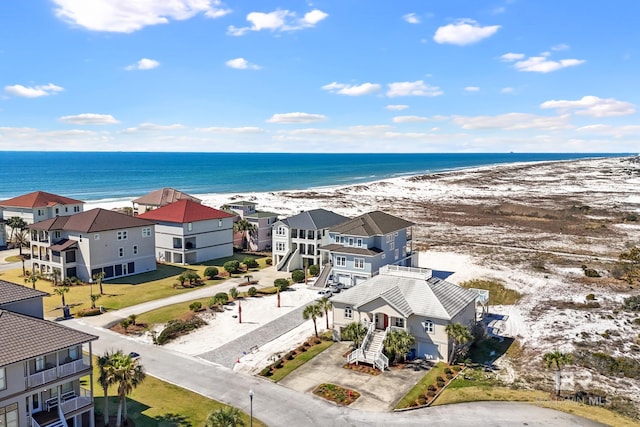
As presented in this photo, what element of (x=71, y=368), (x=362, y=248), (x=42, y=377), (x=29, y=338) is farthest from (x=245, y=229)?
(x=29, y=338)

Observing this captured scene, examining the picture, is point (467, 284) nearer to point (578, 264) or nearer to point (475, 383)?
point (578, 264)

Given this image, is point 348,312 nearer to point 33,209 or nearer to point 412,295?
point 412,295

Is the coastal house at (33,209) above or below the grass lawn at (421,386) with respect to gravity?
above

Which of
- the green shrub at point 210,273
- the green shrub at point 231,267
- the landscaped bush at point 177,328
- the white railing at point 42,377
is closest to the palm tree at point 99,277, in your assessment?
the green shrub at point 210,273

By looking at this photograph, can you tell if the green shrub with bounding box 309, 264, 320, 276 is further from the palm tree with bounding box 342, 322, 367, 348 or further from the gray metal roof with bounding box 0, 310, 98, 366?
the gray metal roof with bounding box 0, 310, 98, 366

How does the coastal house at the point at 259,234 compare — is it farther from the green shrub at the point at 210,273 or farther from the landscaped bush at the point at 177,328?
the landscaped bush at the point at 177,328

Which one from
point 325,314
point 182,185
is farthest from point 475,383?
point 182,185

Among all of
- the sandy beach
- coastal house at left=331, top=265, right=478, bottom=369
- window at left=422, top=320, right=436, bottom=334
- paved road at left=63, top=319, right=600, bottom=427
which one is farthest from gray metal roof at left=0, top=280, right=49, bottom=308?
window at left=422, top=320, right=436, bottom=334
